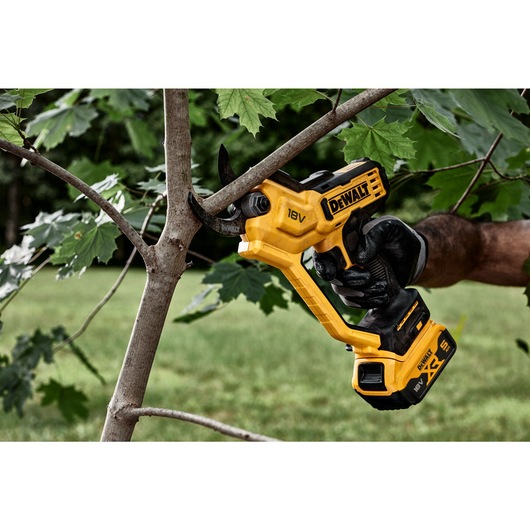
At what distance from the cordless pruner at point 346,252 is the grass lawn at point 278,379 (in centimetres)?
87

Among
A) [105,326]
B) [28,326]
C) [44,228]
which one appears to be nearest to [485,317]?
[105,326]

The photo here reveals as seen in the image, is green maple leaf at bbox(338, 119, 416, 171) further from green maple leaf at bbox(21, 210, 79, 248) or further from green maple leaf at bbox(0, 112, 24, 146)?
green maple leaf at bbox(21, 210, 79, 248)

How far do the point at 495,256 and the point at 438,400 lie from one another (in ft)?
10.7

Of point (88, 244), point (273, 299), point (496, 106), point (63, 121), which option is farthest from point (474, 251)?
point (63, 121)

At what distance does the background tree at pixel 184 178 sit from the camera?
1050mm

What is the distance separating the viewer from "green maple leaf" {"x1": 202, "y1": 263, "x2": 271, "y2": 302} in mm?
1635

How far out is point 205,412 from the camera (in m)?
4.74

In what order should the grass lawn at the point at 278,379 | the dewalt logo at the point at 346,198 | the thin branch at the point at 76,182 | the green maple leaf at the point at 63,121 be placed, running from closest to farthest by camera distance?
the thin branch at the point at 76,182
the dewalt logo at the point at 346,198
the green maple leaf at the point at 63,121
the grass lawn at the point at 278,379

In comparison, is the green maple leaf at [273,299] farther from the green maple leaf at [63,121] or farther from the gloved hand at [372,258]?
the green maple leaf at [63,121]

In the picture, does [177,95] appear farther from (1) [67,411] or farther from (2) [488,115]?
(1) [67,411]

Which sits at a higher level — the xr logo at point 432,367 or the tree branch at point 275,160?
the tree branch at point 275,160

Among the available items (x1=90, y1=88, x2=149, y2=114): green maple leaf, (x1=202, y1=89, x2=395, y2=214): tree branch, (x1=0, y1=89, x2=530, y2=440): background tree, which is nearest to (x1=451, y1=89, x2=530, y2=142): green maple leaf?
(x1=0, y1=89, x2=530, y2=440): background tree

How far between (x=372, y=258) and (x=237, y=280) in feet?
1.62

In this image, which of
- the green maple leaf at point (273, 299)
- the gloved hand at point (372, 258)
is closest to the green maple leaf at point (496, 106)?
the gloved hand at point (372, 258)
